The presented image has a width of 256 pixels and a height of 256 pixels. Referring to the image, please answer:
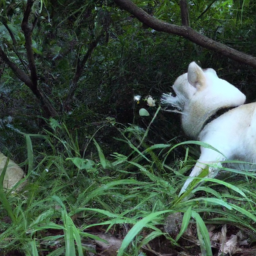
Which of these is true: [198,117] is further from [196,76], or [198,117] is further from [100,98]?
[100,98]

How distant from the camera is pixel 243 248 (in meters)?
1.83

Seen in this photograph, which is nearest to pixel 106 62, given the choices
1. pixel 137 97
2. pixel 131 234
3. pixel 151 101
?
pixel 137 97

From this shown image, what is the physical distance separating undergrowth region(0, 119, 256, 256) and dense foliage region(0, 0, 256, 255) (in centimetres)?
1

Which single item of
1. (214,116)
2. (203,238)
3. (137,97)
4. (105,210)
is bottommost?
(105,210)

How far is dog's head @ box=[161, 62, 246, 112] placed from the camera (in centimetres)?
276

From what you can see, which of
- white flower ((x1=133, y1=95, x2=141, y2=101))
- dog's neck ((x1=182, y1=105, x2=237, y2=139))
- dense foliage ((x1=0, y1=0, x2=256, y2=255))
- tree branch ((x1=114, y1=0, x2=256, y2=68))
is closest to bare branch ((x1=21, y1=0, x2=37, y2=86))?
dense foliage ((x1=0, y1=0, x2=256, y2=255))

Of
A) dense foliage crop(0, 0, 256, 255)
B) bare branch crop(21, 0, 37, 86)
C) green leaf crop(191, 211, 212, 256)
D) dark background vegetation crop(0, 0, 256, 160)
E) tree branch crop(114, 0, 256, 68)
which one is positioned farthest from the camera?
dark background vegetation crop(0, 0, 256, 160)

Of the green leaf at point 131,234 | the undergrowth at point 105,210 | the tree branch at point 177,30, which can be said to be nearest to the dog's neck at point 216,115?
the undergrowth at point 105,210

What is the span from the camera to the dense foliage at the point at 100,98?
2.38 m

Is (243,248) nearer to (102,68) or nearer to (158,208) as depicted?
(158,208)

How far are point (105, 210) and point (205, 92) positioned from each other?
3.62 ft

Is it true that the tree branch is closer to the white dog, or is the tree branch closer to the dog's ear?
the white dog

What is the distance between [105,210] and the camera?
2.12m

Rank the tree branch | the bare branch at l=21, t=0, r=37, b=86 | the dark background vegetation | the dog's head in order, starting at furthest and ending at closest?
the dark background vegetation, the tree branch, the bare branch at l=21, t=0, r=37, b=86, the dog's head
